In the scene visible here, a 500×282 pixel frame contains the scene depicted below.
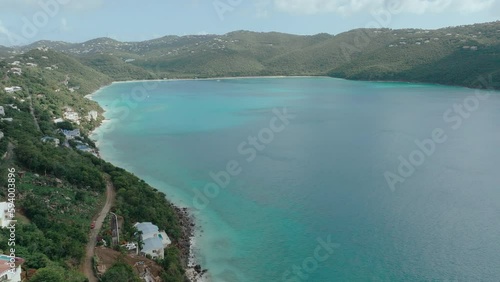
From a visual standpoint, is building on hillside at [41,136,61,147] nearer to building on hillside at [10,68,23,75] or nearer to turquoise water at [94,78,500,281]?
turquoise water at [94,78,500,281]

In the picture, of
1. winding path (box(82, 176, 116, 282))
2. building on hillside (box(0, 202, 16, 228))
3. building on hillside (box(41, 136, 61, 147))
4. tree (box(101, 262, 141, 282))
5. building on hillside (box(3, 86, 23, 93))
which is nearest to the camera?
tree (box(101, 262, 141, 282))

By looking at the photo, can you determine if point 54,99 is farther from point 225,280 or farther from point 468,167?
point 468,167

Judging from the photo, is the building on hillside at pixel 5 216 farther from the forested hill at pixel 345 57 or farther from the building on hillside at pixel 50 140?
the forested hill at pixel 345 57

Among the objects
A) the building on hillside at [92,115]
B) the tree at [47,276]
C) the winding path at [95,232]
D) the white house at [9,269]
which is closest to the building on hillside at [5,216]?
the winding path at [95,232]

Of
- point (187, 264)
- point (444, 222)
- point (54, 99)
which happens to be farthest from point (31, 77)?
point (444, 222)

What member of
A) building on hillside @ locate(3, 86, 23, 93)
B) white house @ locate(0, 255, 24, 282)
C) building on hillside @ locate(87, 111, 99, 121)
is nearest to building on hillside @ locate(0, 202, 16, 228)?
white house @ locate(0, 255, 24, 282)

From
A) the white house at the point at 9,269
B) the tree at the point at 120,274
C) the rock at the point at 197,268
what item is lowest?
the rock at the point at 197,268
